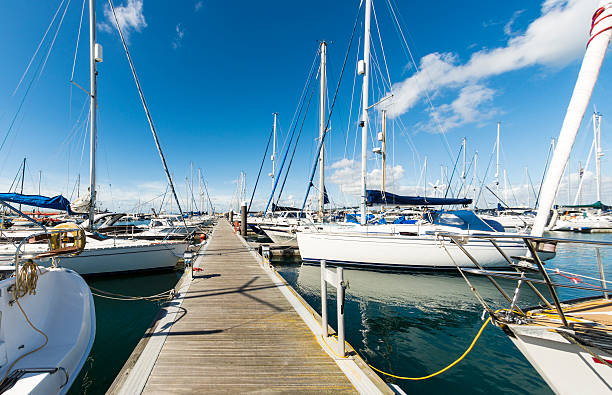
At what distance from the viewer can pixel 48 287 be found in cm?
405

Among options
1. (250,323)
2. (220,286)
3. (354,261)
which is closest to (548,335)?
(250,323)

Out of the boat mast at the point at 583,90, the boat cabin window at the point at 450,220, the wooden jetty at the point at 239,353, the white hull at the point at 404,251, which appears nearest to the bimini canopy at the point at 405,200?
the boat cabin window at the point at 450,220

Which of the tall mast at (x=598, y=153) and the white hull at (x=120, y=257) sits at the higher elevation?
the tall mast at (x=598, y=153)

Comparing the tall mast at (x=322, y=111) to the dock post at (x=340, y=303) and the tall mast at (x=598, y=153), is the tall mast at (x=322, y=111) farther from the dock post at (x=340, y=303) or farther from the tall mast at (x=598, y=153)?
the tall mast at (x=598, y=153)

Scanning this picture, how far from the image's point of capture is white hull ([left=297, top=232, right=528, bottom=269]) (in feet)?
35.3

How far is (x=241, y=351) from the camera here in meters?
3.65

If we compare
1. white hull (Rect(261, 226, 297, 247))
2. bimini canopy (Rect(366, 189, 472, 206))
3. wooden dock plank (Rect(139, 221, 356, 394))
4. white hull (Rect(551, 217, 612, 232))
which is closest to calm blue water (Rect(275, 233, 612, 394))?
wooden dock plank (Rect(139, 221, 356, 394))

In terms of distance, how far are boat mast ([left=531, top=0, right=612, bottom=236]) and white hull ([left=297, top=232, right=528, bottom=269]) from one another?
Answer: 7835mm

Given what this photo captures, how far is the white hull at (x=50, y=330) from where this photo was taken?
2.94 m

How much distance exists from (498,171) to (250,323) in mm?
39444

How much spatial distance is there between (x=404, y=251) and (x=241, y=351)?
8934 millimetres

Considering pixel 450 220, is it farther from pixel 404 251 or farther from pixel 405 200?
pixel 404 251

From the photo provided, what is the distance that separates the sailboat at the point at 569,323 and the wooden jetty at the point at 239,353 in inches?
74.7

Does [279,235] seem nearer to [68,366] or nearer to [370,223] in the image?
[370,223]
